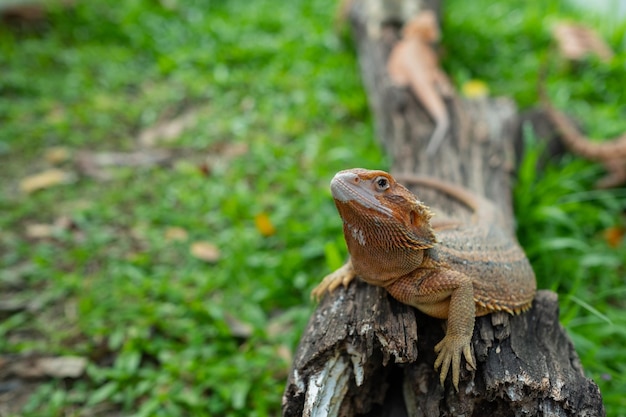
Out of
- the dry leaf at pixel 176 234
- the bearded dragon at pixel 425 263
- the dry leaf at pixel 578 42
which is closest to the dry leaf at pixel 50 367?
the dry leaf at pixel 176 234

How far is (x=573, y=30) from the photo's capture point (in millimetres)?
6242

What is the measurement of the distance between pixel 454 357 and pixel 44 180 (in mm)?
3999

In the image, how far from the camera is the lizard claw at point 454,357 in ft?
7.55

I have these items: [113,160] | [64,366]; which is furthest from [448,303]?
[113,160]

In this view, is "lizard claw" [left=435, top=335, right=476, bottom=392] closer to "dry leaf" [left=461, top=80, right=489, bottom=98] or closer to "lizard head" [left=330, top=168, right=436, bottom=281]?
"lizard head" [left=330, top=168, right=436, bottom=281]

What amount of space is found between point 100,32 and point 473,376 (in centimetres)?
648

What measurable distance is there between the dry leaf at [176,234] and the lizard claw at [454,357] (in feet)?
8.43

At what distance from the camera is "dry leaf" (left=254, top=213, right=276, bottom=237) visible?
4285mm

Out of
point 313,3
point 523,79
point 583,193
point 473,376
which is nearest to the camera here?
point 473,376

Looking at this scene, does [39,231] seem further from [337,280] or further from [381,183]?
[381,183]

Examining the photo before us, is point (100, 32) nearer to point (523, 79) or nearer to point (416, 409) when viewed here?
point (523, 79)

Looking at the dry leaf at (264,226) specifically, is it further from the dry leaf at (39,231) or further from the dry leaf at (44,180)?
the dry leaf at (44,180)

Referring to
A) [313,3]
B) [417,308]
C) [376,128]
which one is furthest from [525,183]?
[313,3]

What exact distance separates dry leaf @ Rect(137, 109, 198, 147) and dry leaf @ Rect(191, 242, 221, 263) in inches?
67.2
